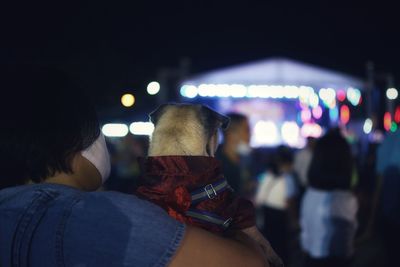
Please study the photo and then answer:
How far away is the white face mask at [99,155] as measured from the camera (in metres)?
1.89

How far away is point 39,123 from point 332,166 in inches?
174

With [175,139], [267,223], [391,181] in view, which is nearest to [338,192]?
[391,181]

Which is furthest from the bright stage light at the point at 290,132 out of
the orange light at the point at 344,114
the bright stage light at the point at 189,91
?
the bright stage light at the point at 189,91

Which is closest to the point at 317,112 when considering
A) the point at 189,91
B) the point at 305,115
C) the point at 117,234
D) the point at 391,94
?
the point at 305,115

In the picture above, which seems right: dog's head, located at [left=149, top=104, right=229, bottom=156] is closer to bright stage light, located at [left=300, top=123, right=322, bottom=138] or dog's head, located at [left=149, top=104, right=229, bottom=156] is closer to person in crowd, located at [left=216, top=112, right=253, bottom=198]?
person in crowd, located at [left=216, top=112, right=253, bottom=198]

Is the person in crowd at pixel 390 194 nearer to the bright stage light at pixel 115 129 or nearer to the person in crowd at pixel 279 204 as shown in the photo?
the person in crowd at pixel 279 204

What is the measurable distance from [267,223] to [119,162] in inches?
160

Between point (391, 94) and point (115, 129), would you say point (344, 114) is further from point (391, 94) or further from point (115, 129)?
point (115, 129)

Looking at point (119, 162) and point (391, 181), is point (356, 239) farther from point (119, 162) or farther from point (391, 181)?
point (119, 162)

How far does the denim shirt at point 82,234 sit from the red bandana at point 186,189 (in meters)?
0.53

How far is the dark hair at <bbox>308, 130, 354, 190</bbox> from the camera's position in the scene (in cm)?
579

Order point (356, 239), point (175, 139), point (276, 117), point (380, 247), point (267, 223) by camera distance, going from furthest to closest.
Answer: point (276, 117), point (380, 247), point (267, 223), point (356, 239), point (175, 139)

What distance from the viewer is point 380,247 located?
1043cm

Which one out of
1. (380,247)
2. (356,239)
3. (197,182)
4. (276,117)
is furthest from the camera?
(276,117)
